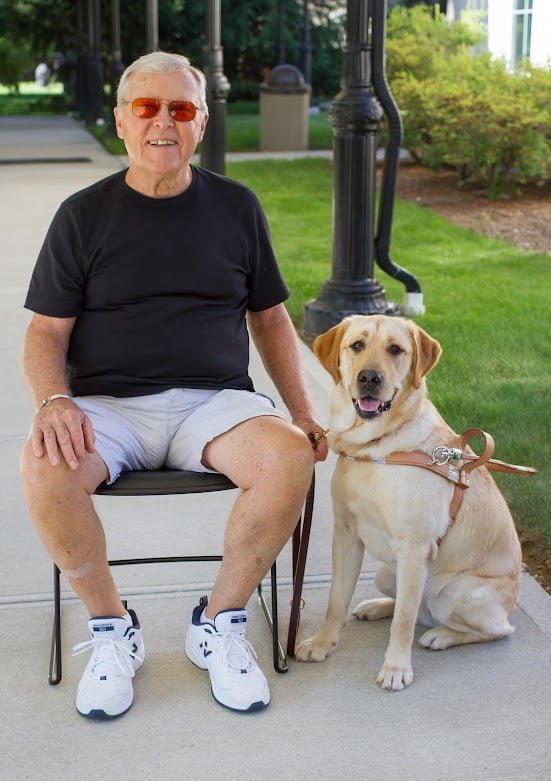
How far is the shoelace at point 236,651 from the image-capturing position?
3.22 m

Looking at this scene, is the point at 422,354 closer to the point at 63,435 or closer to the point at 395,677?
the point at 395,677

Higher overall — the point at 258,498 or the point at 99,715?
the point at 258,498

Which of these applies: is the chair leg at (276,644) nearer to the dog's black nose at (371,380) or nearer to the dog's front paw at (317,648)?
the dog's front paw at (317,648)

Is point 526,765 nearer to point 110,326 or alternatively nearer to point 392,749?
point 392,749

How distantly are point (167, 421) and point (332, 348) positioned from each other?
547mm

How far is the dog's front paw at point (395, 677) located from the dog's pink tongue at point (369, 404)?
2.43ft

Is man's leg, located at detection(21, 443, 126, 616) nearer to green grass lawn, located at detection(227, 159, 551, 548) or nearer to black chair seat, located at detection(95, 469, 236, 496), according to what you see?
black chair seat, located at detection(95, 469, 236, 496)

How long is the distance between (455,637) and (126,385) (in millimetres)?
1274

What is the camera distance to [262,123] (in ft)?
59.6

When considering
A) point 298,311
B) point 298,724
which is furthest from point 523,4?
point 298,724

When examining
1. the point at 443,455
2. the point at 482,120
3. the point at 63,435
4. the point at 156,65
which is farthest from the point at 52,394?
the point at 482,120

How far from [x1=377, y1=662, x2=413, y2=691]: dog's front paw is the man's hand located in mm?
1053

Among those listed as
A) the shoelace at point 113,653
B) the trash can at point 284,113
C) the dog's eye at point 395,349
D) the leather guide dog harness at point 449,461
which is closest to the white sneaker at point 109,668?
the shoelace at point 113,653

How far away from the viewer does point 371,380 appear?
3242mm
